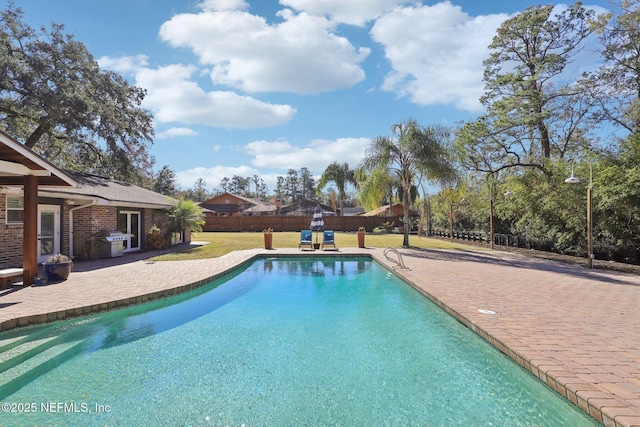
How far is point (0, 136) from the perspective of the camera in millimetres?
5691

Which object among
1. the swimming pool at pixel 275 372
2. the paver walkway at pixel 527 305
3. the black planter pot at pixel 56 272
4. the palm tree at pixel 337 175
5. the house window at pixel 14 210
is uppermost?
the palm tree at pixel 337 175

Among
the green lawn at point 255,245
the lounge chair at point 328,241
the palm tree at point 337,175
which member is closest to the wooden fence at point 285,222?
the palm tree at point 337,175

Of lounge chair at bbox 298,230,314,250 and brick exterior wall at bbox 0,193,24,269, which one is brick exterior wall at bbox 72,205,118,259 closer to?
brick exterior wall at bbox 0,193,24,269

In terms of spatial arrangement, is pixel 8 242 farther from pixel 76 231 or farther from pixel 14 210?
pixel 76 231

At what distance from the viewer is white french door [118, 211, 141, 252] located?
13859 mm

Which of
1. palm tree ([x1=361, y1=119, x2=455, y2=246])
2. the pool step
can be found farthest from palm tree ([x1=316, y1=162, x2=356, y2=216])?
the pool step

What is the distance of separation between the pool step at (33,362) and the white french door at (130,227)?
33.3 ft

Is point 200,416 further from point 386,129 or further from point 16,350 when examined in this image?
point 386,129

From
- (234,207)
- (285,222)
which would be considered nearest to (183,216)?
(285,222)

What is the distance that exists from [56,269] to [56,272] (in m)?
0.07

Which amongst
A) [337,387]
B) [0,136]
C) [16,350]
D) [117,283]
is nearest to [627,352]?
[337,387]

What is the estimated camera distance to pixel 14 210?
31.0 feet

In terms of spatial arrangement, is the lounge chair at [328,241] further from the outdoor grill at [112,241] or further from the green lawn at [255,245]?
the outdoor grill at [112,241]

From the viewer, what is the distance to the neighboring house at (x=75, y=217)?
936 cm
